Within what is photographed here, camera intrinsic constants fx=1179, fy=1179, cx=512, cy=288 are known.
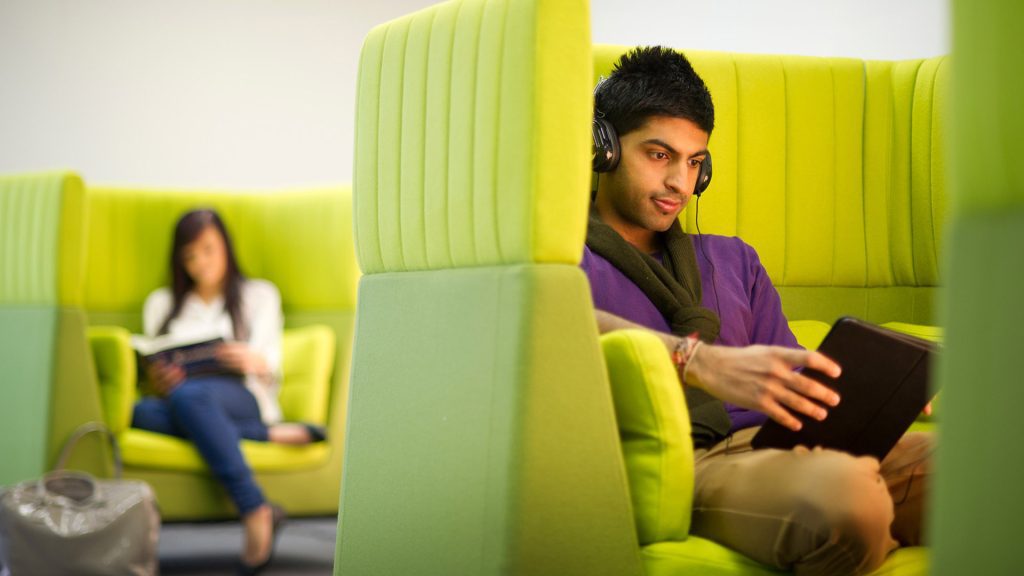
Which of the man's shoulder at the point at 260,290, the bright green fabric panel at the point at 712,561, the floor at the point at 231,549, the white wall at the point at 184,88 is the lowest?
the floor at the point at 231,549

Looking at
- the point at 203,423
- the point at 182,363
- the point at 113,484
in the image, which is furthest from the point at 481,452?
the point at 182,363

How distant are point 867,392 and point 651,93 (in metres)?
0.50

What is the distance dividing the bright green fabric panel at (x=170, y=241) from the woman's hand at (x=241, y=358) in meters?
0.34

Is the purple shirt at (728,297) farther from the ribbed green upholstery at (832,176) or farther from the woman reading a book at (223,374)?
the woman reading a book at (223,374)

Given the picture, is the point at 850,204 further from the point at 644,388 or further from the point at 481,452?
the point at 481,452

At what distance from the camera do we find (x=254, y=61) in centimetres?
513

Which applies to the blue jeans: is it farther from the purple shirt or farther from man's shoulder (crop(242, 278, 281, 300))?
the purple shirt

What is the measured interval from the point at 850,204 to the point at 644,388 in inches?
30.1

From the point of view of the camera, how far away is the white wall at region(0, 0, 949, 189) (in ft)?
15.9

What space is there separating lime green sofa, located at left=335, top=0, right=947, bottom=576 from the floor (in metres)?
1.83

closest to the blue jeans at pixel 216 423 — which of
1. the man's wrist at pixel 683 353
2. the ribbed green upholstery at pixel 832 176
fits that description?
the ribbed green upholstery at pixel 832 176

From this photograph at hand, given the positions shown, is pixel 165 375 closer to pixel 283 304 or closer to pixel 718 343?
pixel 283 304

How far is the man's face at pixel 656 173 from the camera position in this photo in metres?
1.59

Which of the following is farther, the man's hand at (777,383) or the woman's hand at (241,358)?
the woman's hand at (241,358)
